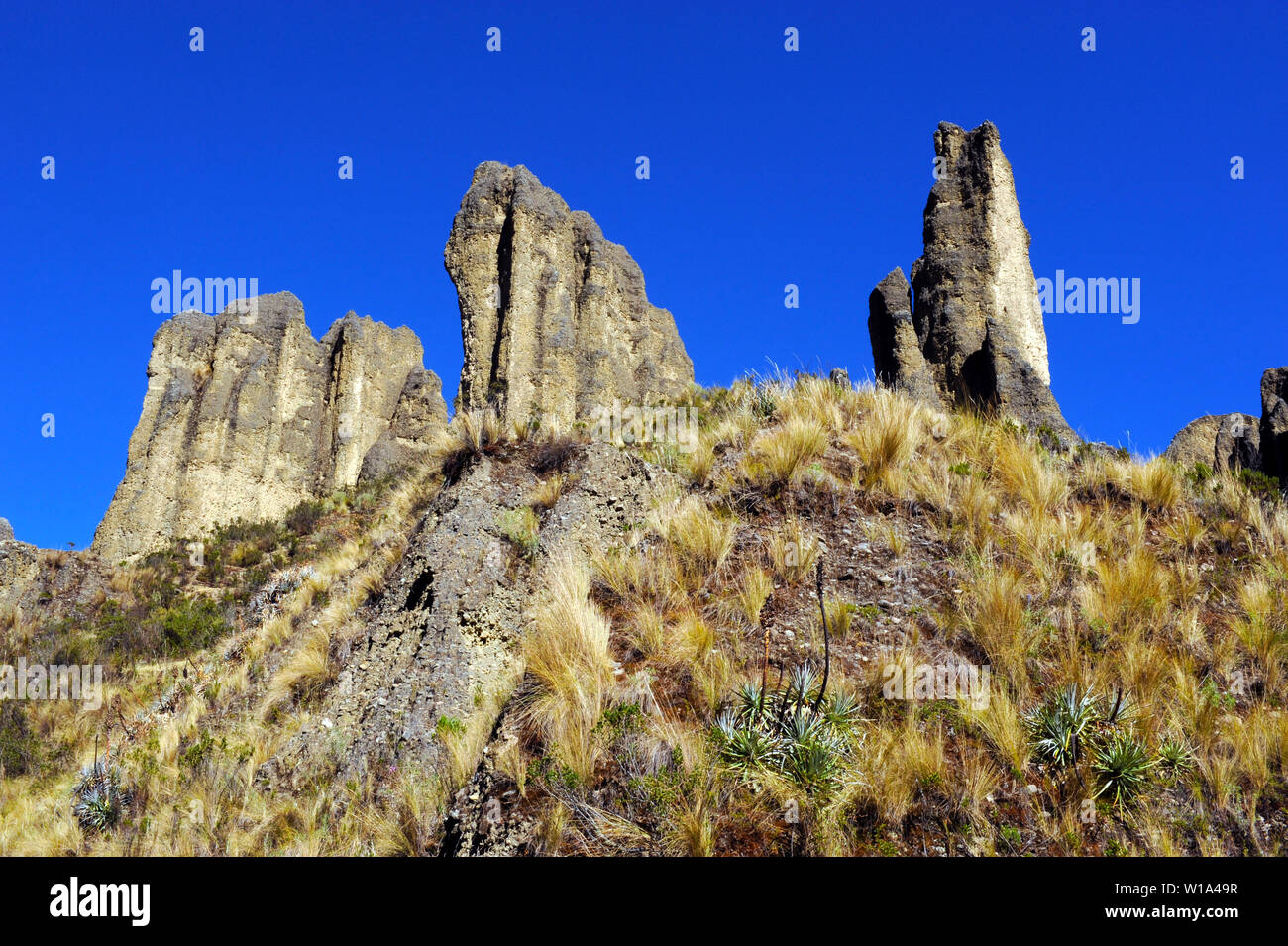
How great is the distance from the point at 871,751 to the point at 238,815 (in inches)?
221

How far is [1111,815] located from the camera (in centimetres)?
501

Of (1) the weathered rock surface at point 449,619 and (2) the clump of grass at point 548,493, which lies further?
(2) the clump of grass at point 548,493

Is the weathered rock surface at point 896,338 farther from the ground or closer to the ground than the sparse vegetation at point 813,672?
farther from the ground

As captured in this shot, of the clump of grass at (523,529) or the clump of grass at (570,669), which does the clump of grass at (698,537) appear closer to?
the clump of grass at (570,669)

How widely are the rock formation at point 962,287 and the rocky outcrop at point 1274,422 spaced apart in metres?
6.60

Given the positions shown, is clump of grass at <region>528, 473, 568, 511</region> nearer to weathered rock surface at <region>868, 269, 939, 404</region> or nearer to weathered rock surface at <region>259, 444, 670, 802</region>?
weathered rock surface at <region>259, 444, 670, 802</region>

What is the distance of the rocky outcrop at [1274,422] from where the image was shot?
23172mm

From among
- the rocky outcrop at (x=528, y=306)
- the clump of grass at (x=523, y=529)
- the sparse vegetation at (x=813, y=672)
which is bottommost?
the sparse vegetation at (x=813, y=672)

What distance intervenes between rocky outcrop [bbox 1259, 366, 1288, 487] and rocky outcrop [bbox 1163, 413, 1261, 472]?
0.67 metres

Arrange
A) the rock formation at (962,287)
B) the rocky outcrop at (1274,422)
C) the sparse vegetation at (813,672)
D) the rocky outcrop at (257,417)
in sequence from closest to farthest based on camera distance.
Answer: the sparse vegetation at (813,672) → the rocky outcrop at (1274,422) → the rock formation at (962,287) → the rocky outcrop at (257,417)

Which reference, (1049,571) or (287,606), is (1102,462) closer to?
(1049,571)

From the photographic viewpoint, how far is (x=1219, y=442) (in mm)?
30469

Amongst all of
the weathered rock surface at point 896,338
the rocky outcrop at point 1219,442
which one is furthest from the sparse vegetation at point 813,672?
the rocky outcrop at point 1219,442

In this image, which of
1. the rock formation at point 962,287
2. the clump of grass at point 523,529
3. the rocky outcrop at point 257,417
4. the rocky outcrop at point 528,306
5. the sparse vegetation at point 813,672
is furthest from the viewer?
the rocky outcrop at point 257,417
